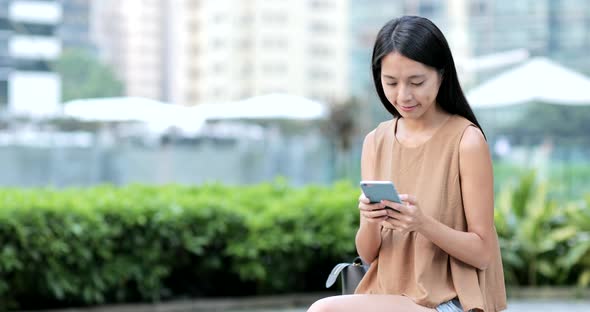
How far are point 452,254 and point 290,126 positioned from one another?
73.1 meters

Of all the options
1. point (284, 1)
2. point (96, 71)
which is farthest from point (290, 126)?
point (284, 1)

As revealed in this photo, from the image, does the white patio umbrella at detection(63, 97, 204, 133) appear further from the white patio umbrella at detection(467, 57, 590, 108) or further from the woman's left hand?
the woman's left hand

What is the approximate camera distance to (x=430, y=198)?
7.77 feet

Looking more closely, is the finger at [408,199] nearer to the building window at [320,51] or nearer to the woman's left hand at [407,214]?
the woman's left hand at [407,214]

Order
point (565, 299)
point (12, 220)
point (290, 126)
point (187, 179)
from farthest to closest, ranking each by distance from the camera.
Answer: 1. point (290, 126)
2. point (187, 179)
3. point (565, 299)
4. point (12, 220)

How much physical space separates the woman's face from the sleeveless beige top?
11 centimetres

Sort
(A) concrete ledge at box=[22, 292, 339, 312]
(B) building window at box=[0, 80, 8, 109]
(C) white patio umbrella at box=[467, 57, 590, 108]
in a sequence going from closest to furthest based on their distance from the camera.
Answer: (A) concrete ledge at box=[22, 292, 339, 312], (C) white patio umbrella at box=[467, 57, 590, 108], (B) building window at box=[0, 80, 8, 109]

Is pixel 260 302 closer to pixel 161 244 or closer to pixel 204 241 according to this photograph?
pixel 204 241

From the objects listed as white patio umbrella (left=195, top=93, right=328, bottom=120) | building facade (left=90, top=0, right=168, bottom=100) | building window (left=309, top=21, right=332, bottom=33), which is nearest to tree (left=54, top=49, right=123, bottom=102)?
building facade (left=90, top=0, right=168, bottom=100)

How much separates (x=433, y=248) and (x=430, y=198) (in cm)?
12

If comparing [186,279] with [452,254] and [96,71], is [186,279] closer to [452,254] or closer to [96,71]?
[452,254]

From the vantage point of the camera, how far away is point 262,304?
8609 millimetres

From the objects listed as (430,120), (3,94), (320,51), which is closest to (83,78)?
(3,94)

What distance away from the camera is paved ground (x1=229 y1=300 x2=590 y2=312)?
876 centimetres
